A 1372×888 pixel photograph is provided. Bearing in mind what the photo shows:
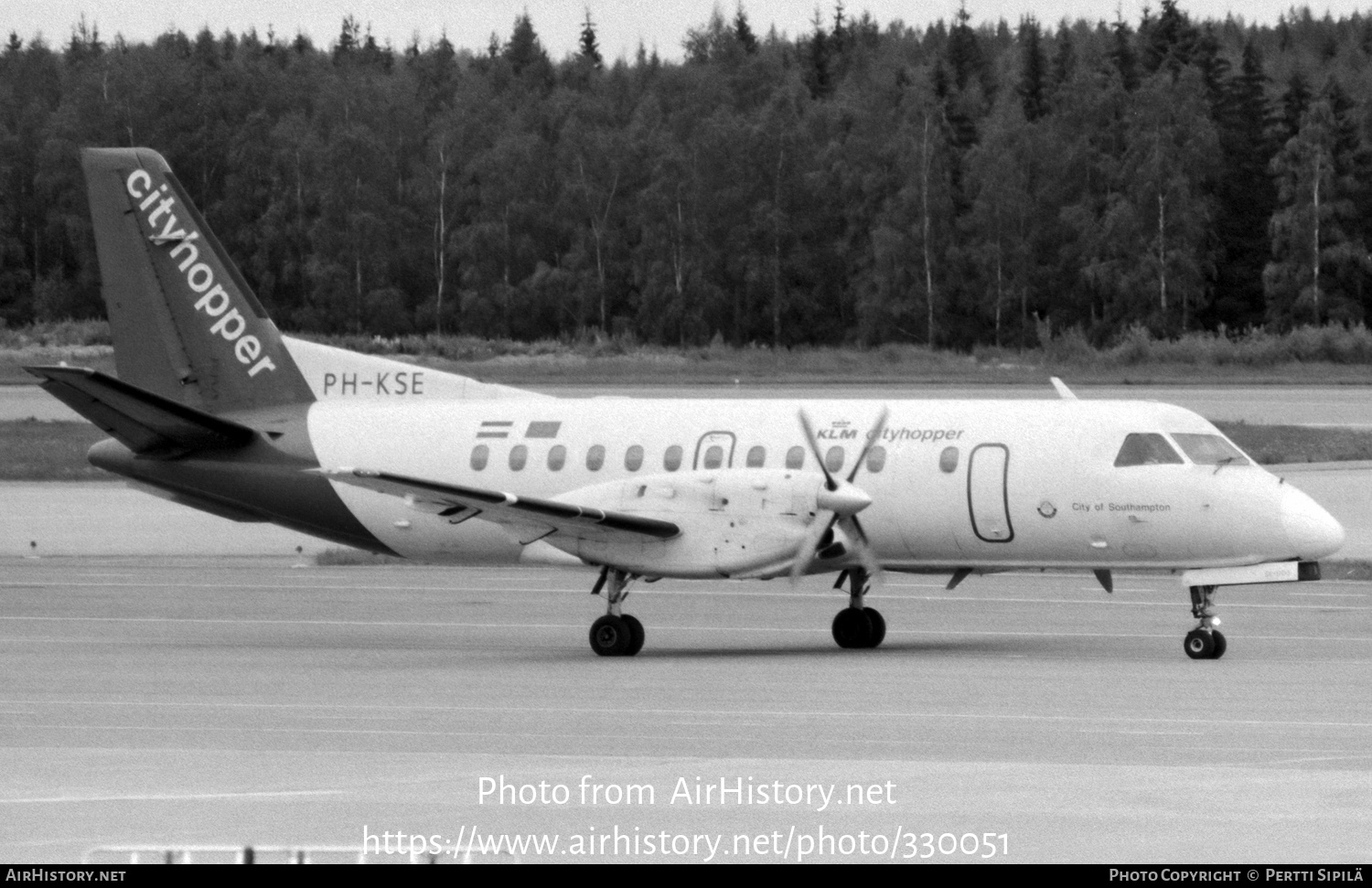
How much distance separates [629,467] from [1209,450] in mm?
5915

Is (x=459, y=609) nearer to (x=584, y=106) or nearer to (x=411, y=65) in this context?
(x=584, y=106)

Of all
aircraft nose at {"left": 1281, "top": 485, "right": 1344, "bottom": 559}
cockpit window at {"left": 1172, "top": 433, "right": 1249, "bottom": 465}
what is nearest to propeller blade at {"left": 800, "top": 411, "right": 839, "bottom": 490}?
cockpit window at {"left": 1172, "top": 433, "right": 1249, "bottom": 465}

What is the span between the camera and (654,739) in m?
13.9

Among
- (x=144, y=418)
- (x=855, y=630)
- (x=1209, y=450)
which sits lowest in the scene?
(x=855, y=630)

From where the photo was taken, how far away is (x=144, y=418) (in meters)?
21.7

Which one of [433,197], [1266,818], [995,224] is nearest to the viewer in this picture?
[1266,818]

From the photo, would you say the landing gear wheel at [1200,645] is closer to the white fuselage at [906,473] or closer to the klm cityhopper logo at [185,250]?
the white fuselage at [906,473]

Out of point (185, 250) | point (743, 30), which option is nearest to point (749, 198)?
point (743, 30)

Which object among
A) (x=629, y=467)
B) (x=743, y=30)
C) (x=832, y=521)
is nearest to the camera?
(x=832, y=521)

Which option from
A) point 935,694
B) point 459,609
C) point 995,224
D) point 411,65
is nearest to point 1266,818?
point 935,694

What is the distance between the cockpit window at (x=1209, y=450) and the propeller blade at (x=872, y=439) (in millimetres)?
2896

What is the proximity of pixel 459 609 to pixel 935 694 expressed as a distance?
31.1 feet

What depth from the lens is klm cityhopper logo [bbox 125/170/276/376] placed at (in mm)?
23438

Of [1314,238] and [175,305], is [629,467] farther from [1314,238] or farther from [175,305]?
→ [1314,238]
